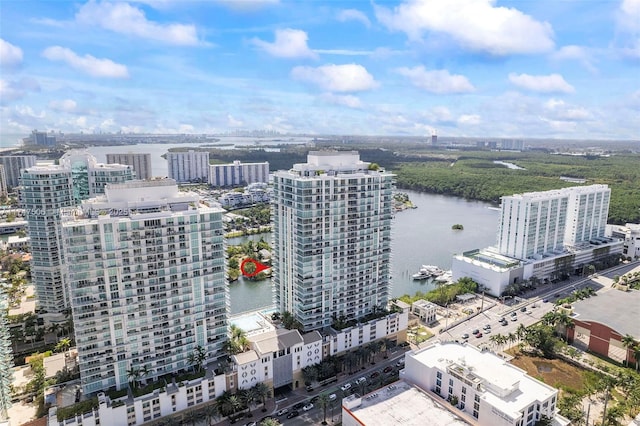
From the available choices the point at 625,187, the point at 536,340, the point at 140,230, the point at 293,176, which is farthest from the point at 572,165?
the point at 140,230

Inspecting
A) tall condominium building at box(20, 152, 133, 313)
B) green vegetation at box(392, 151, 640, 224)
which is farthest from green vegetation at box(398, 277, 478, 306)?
green vegetation at box(392, 151, 640, 224)

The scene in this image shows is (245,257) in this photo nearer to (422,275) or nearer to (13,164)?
(422,275)

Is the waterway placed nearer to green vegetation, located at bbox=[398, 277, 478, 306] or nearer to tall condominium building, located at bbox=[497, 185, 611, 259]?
green vegetation, located at bbox=[398, 277, 478, 306]

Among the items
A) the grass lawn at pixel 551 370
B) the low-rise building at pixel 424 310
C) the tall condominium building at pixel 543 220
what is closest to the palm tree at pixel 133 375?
the low-rise building at pixel 424 310

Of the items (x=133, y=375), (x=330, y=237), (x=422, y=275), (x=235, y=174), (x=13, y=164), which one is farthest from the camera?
(x=235, y=174)

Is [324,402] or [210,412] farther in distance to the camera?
[324,402]

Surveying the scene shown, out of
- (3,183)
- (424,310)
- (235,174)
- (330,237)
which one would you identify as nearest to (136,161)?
(235,174)
